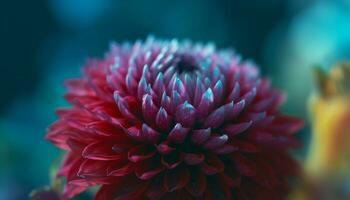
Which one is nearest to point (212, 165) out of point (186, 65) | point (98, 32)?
point (186, 65)

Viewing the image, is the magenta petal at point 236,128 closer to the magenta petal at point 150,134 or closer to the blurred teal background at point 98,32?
the magenta petal at point 150,134

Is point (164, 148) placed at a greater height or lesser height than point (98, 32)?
lesser

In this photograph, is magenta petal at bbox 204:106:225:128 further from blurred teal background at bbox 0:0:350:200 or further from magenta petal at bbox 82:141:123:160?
blurred teal background at bbox 0:0:350:200

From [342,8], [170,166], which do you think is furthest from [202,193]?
[342,8]

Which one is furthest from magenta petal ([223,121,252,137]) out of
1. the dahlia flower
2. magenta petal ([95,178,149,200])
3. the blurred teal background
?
the blurred teal background

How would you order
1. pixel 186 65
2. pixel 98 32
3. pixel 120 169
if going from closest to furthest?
pixel 120 169, pixel 186 65, pixel 98 32

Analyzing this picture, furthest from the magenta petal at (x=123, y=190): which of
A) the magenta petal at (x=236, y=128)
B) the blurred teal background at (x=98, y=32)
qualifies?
the blurred teal background at (x=98, y=32)

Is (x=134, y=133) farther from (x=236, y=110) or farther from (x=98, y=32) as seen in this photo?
(x=98, y=32)

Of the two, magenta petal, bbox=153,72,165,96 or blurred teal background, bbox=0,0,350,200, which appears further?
blurred teal background, bbox=0,0,350,200
